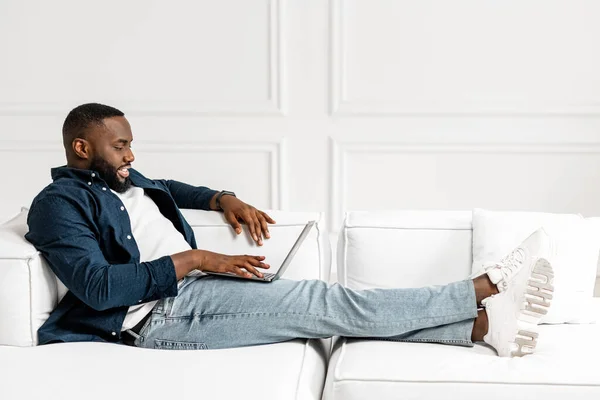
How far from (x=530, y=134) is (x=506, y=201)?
342 mm

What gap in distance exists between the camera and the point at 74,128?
2.23 metres

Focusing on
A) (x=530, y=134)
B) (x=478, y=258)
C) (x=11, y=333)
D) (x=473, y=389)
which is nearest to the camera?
(x=473, y=389)

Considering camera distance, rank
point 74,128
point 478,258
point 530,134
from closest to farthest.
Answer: point 74,128, point 478,258, point 530,134

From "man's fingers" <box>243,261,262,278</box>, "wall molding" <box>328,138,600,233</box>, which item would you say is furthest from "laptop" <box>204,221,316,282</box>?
"wall molding" <box>328,138,600,233</box>

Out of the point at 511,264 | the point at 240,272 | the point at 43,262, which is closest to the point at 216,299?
the point at 240,272

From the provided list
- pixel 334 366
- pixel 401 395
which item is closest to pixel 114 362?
pixel 334 366

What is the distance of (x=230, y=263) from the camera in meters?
2.14

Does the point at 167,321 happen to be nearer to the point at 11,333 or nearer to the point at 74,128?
the point at 11,333

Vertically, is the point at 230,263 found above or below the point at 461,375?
above

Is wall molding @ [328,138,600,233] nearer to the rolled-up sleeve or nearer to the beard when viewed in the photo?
the beard

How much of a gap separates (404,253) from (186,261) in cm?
70

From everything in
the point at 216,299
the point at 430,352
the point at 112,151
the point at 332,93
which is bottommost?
the point at 430,352

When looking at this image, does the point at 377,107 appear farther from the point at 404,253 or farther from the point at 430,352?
the point at 430,352

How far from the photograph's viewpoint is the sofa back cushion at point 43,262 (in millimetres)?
2023
